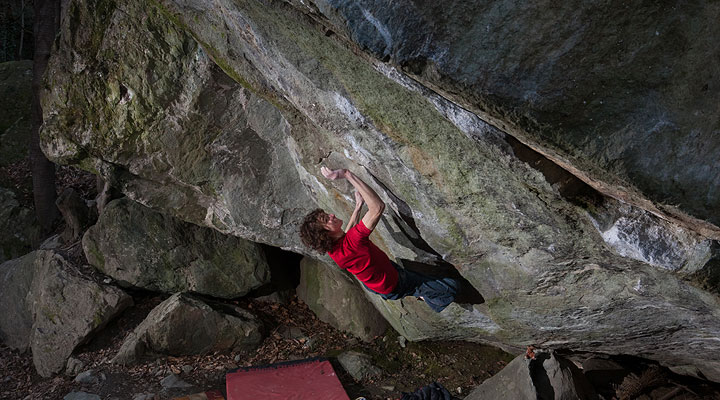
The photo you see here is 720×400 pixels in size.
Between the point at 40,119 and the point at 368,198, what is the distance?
270 inches

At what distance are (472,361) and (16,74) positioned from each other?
12.3 metres

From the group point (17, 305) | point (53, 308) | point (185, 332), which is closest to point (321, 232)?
point (185, 332)

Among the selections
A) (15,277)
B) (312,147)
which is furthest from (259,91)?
(15,277)

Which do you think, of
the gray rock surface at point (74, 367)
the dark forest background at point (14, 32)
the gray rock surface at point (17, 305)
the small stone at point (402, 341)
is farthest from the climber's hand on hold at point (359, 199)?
the dark forest background at point (14, 32)

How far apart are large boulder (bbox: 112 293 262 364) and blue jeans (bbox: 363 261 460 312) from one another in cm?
271

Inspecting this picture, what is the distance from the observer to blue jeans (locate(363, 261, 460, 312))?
5.46 m

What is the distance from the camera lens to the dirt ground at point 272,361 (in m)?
6.65

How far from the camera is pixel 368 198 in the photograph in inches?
189

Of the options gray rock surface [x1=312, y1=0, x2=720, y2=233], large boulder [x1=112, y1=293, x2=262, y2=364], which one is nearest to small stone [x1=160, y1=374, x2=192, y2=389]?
large boulder [x1=112, y1=293, x2=262, y2=364]

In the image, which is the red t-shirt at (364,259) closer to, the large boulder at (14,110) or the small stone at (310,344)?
the small stone at (310,344)

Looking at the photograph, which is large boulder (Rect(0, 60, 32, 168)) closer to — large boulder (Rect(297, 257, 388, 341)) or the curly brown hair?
large boulder (Rect(297, 257, 388, 341))

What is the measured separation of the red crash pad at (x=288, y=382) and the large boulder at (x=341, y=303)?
843 mm

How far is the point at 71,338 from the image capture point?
7.20 m

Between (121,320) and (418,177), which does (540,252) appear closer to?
(418,177)
